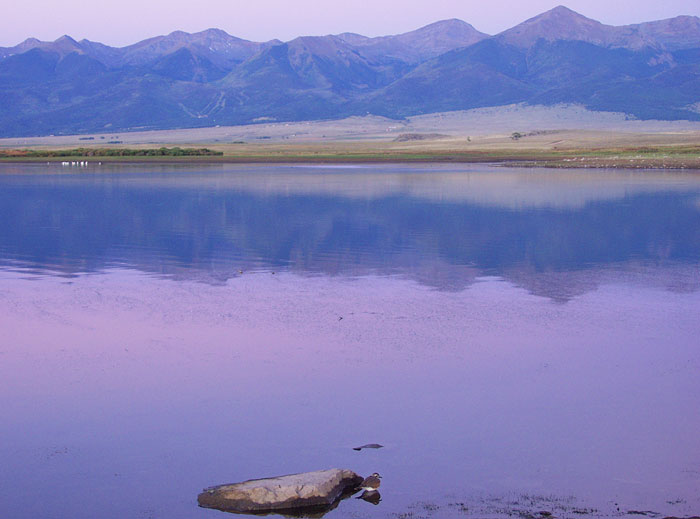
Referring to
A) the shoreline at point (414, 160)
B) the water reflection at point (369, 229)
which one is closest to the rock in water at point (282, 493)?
the water reflection at point (369, 229)

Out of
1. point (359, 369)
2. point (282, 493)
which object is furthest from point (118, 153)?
point (282, 493)

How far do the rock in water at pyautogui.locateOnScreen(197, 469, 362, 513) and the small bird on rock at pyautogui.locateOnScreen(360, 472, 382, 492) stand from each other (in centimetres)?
12

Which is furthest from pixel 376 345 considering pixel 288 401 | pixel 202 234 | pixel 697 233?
pixel 697 233

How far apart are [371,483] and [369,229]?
22.1m

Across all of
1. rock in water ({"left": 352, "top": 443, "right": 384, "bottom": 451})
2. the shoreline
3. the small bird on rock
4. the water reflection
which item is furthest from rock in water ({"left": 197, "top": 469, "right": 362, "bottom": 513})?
the shoreline

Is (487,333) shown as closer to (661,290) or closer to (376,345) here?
(376,345)

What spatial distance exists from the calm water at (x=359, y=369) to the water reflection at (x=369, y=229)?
0.66 feet

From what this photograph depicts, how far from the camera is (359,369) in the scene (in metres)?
13.3

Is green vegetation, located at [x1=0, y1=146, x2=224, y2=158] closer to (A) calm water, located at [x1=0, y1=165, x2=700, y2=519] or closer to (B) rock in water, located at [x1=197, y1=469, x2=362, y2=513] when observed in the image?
(A) calm water, located at [x1=0, y1=165, x2=700, y2=519]

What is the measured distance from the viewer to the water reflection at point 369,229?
2259 cm

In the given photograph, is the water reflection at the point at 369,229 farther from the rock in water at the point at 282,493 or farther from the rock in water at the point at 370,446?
the rock in water at the point at 282,493

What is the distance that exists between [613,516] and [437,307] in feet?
30.1

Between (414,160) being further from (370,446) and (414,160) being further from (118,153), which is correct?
(370,446)

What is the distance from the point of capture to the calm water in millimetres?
9422
